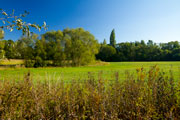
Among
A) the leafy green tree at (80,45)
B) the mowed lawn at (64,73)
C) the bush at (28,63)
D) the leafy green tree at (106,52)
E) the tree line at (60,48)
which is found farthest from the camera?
the leafy green tree at (106,52)

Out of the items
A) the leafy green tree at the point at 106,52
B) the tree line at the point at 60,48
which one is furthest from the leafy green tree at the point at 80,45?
the leafy green tree at the point at 106,52

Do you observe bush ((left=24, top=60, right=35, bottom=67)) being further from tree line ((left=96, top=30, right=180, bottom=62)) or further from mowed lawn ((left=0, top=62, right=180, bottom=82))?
tree line ((left=96, top=30, right=180, bottom=62))

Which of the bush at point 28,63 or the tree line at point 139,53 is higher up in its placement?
the tree line at point 139,53

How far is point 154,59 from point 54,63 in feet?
216

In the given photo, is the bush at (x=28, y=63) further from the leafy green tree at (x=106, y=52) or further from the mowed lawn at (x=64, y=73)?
the leafy green tree at (x=106, y=52)

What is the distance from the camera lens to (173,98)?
2951 mm

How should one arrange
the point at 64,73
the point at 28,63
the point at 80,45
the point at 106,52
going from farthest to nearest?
the point at 106,52 → the point at 80,45 → the point at 28,63 → the point at 64,73

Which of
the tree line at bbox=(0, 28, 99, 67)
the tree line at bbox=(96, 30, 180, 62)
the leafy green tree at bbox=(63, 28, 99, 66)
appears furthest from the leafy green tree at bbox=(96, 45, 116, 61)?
the leafy green tree at bbox=(63, 28, 99, 66)

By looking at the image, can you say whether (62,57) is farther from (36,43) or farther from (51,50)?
(36,43)

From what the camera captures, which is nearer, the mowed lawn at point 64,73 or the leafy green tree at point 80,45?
→ the mowed lawn at point 64,73

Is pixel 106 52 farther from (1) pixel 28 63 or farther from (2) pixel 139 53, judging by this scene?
(1) pixel 28 63

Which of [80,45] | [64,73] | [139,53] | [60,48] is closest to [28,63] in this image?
[60,48]

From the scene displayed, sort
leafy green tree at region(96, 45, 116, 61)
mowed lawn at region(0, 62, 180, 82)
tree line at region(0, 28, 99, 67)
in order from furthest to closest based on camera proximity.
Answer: leafy green tree at region(96, 45, 116, 61) < tree line at region(0, 28, 99, 67) < mowed lawn at region(0, 62, 180, 82)

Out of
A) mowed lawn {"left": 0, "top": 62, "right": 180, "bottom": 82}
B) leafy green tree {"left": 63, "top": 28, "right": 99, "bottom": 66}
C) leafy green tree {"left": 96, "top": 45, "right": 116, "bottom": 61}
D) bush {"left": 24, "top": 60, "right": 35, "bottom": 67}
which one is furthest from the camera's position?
leafy green tree {"left": 96, "top": 45, "right": 116, "bottom": 61}
